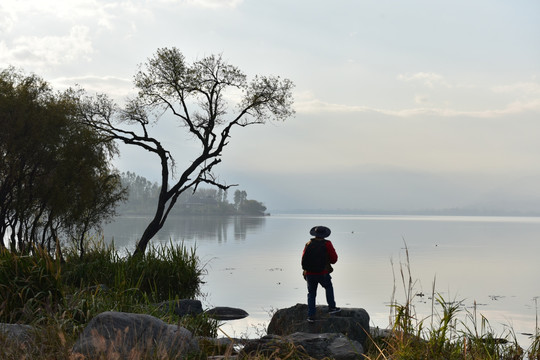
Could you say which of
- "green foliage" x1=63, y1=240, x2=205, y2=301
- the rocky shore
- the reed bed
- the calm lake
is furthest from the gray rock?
the rocky shore

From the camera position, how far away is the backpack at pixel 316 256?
12.9 m

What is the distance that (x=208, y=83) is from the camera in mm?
30969

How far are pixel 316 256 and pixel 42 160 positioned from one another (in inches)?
668

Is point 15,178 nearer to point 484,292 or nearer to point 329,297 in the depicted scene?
point 329,297

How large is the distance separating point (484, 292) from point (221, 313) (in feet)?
55.5

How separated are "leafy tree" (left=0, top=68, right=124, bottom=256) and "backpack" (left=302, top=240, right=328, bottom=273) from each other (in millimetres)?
14287

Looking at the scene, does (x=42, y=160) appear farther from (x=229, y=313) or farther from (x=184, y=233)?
(x=184, y=233)

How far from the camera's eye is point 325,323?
1255 centimetres

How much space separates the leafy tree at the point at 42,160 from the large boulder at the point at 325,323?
13.5 metres

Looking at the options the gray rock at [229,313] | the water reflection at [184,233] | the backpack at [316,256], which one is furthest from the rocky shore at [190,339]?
the water reflection at [184,233]

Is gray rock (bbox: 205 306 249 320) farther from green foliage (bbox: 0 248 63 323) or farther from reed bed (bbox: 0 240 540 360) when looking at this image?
green foliage (bbox: 0 248 63 323)

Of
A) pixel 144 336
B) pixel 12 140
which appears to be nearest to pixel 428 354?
pixel 144 336

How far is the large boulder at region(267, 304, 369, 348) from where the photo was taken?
12.4 m

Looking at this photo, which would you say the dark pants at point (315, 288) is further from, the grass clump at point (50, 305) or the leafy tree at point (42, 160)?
the leafy tree at point (42, 160)
